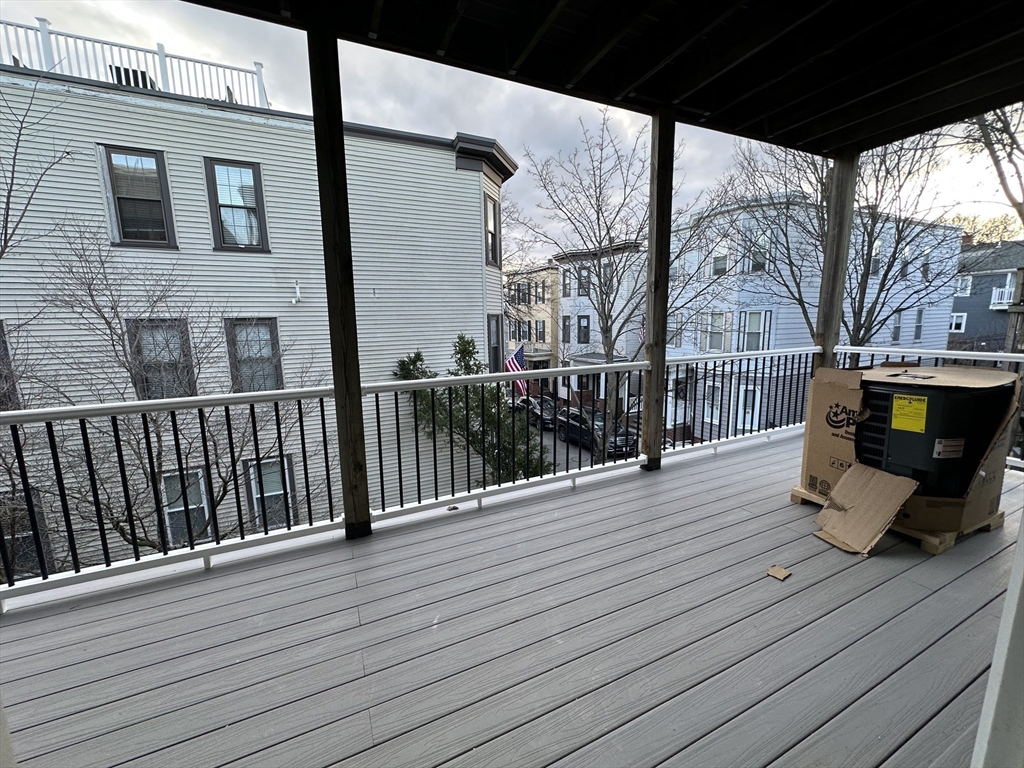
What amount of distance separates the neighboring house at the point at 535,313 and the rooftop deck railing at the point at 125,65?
227 inches

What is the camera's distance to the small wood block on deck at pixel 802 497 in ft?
8.69

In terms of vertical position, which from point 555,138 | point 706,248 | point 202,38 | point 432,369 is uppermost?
point 202,38

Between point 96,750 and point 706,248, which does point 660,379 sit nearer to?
point 96,750

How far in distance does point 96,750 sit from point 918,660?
259 centimetres

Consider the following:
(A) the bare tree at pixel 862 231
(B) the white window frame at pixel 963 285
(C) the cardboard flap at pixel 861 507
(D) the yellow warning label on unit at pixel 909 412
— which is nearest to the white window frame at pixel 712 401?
(C) the cardboard flap at pixel 861 507

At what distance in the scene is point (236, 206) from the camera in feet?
20.0

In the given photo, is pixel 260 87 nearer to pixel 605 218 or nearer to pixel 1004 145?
pixel 605 218

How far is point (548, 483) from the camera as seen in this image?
10.1 ft

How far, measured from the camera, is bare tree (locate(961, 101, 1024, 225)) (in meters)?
4.49

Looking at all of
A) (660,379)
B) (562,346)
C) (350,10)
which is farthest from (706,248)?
(350,10)

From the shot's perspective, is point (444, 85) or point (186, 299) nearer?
point (186, 299)

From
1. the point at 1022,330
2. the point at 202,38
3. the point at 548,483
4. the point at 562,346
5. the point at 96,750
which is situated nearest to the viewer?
the point at 96,750

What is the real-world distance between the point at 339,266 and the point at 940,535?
10.9 ft

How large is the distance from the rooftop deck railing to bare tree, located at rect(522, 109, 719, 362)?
14.3ft
